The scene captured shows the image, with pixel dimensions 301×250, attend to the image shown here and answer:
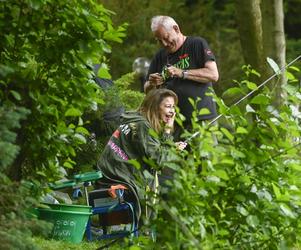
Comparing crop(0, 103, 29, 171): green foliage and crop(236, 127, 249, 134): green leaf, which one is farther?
crop(236, 127, 249, 134): green leaf

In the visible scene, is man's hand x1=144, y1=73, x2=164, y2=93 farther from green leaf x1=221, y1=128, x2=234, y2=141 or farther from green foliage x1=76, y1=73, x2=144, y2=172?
green leaf x1=221, y1=128, x2=234, y2=141

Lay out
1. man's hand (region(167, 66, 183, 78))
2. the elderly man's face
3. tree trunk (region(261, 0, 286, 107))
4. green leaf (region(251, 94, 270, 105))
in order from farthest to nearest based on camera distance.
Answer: tree trunk (region(261, 0, 286, 107)) → the elderly man's face → man's hand (region(167, 66, 183, 78)) → green leaf (region(251, 94, 270, 105))

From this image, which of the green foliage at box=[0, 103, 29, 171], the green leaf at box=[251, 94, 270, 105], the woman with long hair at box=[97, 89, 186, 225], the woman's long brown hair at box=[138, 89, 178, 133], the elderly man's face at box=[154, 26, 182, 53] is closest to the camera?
the green foliage at box=[0, 103, 29, 171]

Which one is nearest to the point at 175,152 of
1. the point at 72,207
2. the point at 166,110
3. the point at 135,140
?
the point at 135,140

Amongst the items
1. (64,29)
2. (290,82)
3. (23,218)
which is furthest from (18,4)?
(290,82)

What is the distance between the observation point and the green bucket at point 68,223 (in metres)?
7.12

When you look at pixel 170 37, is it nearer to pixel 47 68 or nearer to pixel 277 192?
pixel 47 68

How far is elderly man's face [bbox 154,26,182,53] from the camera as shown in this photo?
26.0 feet

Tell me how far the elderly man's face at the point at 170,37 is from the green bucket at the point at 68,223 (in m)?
1.62

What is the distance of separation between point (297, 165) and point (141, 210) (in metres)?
2.33

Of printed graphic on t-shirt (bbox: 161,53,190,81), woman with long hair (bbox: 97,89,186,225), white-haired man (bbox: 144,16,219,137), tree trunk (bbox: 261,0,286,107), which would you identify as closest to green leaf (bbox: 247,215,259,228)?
woman with long hair (bbox: 97,89,186,225)

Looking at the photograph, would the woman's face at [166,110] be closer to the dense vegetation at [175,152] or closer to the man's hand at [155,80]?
the man's hand at [155,80]

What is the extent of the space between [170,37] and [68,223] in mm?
1817

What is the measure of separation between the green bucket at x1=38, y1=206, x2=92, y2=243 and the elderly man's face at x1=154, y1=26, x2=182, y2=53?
1625mm
